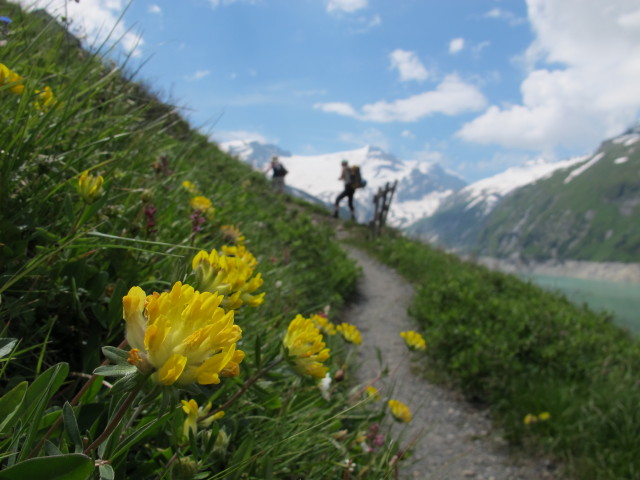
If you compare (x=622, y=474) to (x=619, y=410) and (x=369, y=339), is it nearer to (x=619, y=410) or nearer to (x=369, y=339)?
(x=619, y=410)

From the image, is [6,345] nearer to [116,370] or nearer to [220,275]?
[116,370]

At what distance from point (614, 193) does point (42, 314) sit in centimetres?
19431

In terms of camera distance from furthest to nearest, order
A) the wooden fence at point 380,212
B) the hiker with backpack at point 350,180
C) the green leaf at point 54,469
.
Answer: the hiker with backpack at point 350,180 → the wooden fence at point 380,212 → the green leaf at point 54,469

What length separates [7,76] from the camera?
1.25 meters

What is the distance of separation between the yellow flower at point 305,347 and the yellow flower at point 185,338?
1.57 ft

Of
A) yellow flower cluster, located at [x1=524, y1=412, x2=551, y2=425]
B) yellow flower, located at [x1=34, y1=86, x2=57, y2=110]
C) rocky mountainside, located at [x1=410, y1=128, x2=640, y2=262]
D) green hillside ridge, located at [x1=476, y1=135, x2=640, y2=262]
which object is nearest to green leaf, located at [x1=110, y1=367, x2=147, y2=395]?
yellow flower, located at [x1=34, y1=86, x2=57, y2=110]

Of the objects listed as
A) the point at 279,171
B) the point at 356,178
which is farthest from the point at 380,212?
the point at 279,171

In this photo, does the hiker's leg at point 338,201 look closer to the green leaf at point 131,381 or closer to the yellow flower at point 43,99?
the yellow flower at point 43,99

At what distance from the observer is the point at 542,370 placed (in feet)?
17.8

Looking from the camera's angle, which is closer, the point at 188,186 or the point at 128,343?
the point at 128,343

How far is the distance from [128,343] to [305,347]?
51 cm

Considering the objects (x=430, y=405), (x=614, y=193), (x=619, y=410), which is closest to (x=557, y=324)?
(x=619, y=410)

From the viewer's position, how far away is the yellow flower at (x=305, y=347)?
1.08m

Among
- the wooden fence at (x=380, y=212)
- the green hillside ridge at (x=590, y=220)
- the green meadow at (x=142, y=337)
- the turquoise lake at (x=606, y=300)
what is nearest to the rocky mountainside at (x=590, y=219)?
the green hillside ridge at (x=590, y=220)
